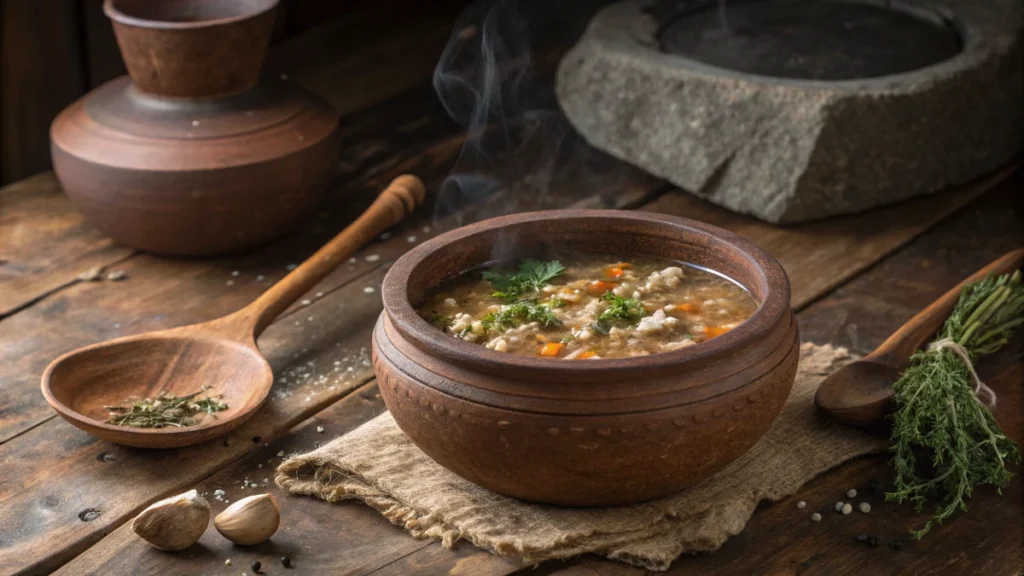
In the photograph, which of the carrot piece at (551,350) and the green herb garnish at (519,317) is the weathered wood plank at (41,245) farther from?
the carrot piece at (551,350)

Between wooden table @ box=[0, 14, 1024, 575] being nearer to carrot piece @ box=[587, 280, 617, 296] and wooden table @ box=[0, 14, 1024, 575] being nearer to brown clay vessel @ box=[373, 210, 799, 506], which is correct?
brown clay vessel @ box=[373, 210, 799, 506]

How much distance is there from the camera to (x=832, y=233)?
3336 millimetres

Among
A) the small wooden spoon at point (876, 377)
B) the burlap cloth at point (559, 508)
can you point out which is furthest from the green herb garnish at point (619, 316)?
the small wooden spoon at point (876, 377)

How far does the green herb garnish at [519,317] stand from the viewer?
7.16 feet

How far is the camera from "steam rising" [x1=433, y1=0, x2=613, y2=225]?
3588 mm

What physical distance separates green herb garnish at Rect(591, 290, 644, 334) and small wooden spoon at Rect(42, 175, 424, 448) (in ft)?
2.38

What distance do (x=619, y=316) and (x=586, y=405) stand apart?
320 millimetres

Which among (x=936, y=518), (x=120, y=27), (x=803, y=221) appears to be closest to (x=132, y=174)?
(x=120, y=27)

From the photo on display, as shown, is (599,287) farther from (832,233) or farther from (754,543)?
(832,233)

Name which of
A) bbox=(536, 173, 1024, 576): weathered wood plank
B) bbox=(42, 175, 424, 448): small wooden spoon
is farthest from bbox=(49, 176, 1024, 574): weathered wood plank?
bbox=(42, 175, 424, 448): small wooden spoon

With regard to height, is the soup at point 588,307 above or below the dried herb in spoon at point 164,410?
above

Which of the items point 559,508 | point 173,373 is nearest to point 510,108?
point 173,373

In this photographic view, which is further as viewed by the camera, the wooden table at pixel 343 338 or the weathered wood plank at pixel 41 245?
the weathered wood plank at pixel 41 245

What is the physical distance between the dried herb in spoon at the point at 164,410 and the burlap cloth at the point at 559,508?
0.26m
